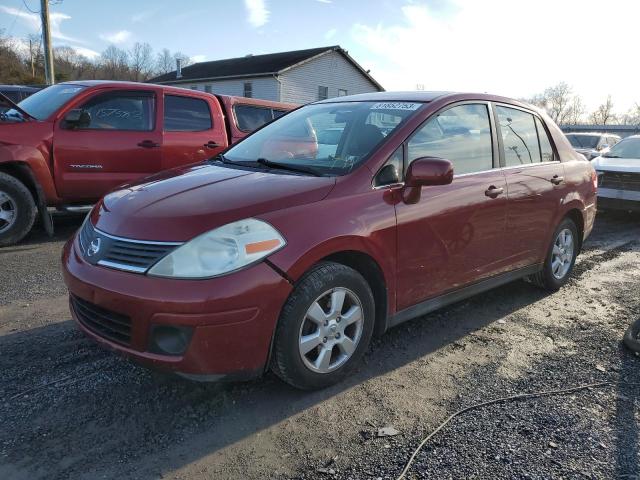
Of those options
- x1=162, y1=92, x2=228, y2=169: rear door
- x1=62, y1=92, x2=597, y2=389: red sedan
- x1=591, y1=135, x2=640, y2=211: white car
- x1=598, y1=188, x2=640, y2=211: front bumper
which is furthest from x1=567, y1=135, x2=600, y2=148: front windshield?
x1=62, y1=92, x2=597, y2=389: red sedan

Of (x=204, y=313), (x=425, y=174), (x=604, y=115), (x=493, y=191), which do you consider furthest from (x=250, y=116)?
(x=604, y=115)

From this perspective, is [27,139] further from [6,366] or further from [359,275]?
[359,275]

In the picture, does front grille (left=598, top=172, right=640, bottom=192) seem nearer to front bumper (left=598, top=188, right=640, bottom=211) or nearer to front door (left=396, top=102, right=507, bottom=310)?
front bumper (left=598, top=188, right=640, bottom=211)

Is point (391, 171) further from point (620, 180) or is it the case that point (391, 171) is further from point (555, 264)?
point (620, 180)

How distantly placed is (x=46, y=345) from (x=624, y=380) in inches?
148

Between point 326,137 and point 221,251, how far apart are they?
4.93 feet

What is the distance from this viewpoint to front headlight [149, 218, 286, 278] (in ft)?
8.04

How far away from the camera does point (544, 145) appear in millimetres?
4672

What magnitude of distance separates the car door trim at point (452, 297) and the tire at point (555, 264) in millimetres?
197

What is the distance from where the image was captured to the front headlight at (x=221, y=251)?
245cm

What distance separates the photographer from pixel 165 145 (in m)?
6.67

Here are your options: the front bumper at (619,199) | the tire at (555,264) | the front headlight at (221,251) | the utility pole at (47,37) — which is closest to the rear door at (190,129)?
the tire at (555,264)

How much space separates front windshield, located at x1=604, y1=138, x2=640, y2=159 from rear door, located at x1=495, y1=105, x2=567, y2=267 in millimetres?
6681

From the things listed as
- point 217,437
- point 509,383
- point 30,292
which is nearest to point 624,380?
point 509,383
